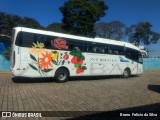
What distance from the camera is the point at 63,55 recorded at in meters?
15.9

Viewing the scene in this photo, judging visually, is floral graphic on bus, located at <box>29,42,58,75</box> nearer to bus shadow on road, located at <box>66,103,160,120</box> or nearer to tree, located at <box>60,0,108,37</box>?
bus shadow on road, located at <box>66,103,160,120</box>

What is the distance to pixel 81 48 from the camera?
55.8 ft

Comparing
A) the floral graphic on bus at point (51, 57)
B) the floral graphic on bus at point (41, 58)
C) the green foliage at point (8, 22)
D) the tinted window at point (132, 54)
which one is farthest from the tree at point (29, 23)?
the floral graphic on bus at point (41, 58)

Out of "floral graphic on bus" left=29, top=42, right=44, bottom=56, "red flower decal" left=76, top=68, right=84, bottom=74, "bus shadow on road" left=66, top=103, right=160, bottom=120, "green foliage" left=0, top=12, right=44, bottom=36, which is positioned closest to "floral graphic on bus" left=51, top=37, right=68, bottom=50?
"floral graphic on bus" left=29, top=42, right=44, bottom=56

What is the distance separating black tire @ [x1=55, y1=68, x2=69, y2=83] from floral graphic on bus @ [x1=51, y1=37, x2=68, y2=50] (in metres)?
1.46

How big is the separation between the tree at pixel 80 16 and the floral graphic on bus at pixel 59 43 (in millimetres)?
22434

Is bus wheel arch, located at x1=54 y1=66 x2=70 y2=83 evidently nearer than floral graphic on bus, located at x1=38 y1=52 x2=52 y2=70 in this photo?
No

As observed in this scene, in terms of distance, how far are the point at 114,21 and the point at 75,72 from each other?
5248cm

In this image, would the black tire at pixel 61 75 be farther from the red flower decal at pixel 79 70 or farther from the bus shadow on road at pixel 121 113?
the bus shadow on road at pixel 121 113

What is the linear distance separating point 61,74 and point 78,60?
5.38 feet

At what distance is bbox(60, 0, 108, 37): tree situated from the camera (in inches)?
1510

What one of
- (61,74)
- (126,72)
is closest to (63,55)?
(61,74)

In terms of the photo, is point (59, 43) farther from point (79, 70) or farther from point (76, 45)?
point (79, 70)

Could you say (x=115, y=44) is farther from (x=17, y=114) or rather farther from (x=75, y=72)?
(x=17, y=114)
